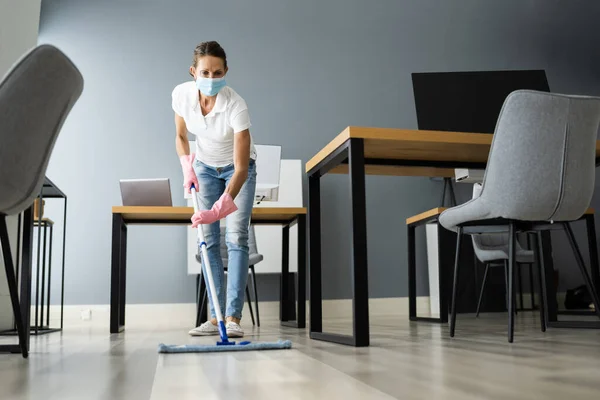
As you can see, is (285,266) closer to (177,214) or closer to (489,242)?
(177,214)

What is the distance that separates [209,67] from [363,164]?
2.51 feet

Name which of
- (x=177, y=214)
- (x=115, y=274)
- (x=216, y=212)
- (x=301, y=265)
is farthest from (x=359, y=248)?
(x=115, y=274)

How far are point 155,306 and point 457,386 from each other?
3889 mm

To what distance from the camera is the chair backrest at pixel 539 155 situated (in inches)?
78.0

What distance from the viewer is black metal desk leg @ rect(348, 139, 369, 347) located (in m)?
1.94

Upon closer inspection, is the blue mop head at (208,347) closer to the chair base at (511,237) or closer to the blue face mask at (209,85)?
the chair base at (511,237)

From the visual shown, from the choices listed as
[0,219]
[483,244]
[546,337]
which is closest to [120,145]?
[483,244]

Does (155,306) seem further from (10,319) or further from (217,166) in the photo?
(217,166)

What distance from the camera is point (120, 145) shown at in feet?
15.9

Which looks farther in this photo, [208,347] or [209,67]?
[209,67]

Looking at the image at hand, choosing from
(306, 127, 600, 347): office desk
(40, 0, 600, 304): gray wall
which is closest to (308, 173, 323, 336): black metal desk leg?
(306, 127, 600, 347): office desk

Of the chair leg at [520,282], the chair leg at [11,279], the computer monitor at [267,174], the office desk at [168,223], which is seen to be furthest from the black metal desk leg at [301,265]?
the chair leg at [520,282]

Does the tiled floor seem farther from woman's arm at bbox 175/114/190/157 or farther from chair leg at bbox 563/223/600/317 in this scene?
woman's arm at bbox 175/114/190/157

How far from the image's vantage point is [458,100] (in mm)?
3287
